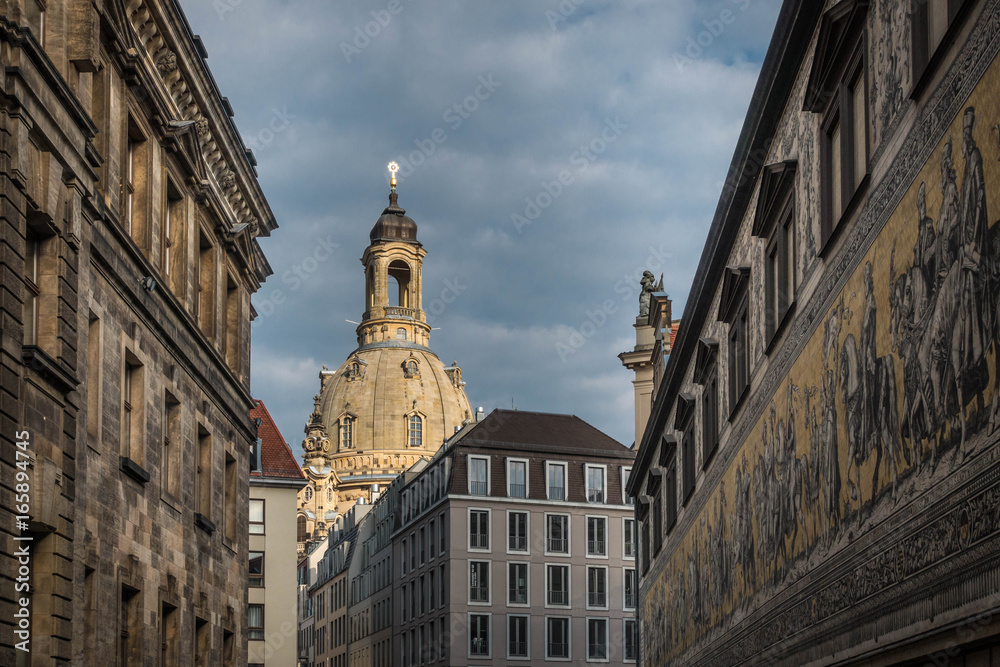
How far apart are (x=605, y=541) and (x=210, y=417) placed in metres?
49.8

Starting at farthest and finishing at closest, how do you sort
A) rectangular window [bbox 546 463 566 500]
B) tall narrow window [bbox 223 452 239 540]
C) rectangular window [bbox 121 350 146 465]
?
1. rectangular window [bbox 546 463 566 500]
2. tall narrow window [bbox 223 452 239 540]
3. rectangular window [bbox 121 350 146 465]

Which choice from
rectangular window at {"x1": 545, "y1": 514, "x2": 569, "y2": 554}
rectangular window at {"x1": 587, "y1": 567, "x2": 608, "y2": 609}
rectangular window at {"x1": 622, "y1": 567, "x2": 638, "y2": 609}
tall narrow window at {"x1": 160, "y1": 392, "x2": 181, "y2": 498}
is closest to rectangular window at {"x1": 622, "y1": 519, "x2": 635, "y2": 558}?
rectangular window at {"x1": 622, "y1": 567, "x2": 638, "y2": 609}

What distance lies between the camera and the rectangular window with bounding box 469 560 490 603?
7581 centimetres

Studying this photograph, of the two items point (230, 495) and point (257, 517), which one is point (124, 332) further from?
point (257, 517)

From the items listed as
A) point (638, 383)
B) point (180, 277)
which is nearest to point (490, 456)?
point (638, 383)

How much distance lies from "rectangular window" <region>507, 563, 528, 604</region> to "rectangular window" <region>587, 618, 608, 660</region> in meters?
3.97

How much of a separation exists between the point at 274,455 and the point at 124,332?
1360 inches

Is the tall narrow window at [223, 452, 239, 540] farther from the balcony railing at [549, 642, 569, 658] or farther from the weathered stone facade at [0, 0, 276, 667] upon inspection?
the balcony railing at [549, 642, 569, 658]

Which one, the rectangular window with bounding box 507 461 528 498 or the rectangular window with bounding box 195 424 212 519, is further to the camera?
the rectangular window with bounding box 507 461 528 498

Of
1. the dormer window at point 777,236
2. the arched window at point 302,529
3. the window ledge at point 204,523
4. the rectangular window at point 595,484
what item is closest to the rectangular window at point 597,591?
the rectangular window at point 595,484

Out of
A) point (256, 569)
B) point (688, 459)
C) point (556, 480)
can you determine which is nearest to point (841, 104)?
point (688, 459)

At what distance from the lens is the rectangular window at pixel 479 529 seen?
253ft

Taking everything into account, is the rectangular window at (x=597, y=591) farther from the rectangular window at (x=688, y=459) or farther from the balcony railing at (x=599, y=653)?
the rectangular window at (x=688, y=459)

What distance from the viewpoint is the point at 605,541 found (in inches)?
3098
